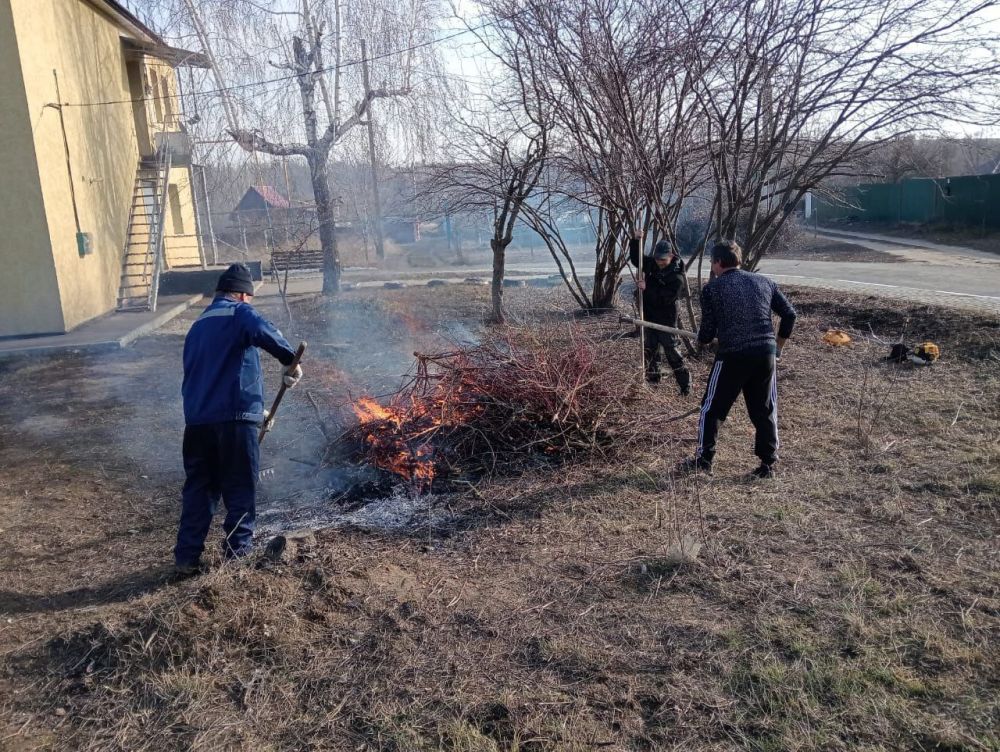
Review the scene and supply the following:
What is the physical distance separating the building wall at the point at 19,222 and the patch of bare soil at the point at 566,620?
8.70 meters

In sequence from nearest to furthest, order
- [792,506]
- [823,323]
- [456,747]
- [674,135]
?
1. [456,747]
2. [792,506]
3. [674,135]
4. [823,323]

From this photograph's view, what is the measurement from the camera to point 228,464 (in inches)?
170

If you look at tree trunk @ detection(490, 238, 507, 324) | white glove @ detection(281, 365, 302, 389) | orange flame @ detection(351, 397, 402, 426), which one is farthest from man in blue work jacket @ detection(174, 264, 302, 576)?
tree trunk @ detection(490, 238, 507, 324)

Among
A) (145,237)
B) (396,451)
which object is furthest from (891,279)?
(145,237)

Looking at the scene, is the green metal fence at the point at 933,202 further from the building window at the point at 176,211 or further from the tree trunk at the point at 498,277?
the building window at the point at 176,211

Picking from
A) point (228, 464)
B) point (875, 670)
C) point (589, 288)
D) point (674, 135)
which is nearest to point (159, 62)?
point (589, 288)

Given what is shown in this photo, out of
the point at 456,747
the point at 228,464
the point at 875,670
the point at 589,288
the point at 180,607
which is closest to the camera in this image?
the point at 456,747

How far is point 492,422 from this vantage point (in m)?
5.68

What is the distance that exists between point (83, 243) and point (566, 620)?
555 inches

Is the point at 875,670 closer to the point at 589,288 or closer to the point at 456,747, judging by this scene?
the point at 456,747

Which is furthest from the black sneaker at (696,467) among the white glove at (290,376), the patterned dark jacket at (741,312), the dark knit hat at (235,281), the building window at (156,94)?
the building window at (156,94)

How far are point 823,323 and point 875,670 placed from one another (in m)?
8.89

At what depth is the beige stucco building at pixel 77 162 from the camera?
12469mm

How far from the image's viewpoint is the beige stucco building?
1247cm
